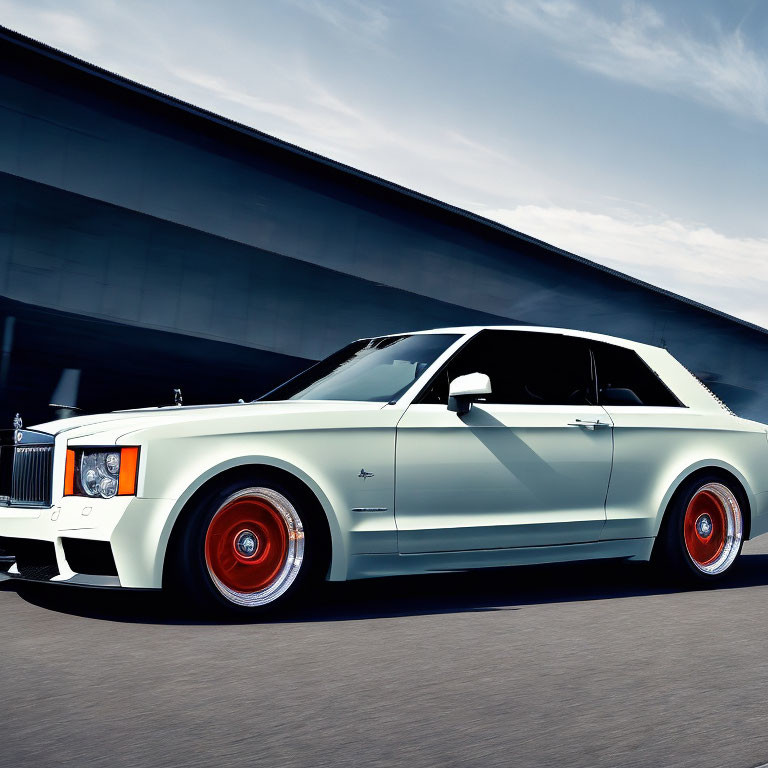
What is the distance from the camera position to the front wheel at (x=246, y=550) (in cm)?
538

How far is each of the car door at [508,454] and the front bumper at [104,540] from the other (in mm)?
1364

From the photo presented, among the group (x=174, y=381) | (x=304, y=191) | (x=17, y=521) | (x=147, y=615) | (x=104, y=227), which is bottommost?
(x=147, y=615)

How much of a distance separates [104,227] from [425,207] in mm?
7003

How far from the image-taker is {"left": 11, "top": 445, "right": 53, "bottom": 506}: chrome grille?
5.69 m

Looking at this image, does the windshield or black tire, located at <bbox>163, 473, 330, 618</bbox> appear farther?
the windshield

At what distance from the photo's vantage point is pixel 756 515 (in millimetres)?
7566

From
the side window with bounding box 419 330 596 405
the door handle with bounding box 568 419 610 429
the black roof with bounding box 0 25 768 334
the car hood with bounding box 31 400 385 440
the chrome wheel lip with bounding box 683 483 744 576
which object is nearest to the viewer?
the car hood with bounding box 31 400 385 440

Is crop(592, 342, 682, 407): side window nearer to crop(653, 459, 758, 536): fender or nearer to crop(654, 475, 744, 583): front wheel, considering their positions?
crop(653, 459, 758, 536): fender

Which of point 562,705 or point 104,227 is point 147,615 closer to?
point 562,705

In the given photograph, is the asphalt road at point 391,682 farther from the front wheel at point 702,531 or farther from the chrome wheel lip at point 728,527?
the chrome wheel lip at point 728,527

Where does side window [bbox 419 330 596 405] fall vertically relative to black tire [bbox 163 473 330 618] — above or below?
above

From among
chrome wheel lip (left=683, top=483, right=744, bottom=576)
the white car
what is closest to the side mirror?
the white car

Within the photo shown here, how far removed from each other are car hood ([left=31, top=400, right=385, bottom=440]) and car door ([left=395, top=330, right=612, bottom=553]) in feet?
1.37

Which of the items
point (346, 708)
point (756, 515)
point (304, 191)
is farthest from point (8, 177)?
point (346, 708)
